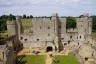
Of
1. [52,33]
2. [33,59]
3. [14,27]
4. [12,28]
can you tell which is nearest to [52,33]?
[52,33]

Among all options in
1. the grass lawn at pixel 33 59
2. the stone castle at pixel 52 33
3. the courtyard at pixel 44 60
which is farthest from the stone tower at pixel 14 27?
the grass lawn at pixel 33 59

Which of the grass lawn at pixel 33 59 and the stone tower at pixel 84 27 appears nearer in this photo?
the grass lawn at pixel 33 59

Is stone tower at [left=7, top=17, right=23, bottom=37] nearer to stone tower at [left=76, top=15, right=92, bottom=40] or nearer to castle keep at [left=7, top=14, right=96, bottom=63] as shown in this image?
castle keep at [left=7, top=14, right=96, bottom=63]

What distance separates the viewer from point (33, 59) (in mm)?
33781

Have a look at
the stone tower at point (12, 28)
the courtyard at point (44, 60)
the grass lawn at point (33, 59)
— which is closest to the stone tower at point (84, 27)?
the courtyard at point (44, 60)

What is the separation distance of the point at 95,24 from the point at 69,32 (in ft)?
129

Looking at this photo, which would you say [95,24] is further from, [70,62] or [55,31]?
[70,62]

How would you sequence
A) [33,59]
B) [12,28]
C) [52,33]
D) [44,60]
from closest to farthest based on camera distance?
[44,60] → [33,59] → [52,33] → [12,28]

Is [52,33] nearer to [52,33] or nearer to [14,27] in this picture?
[52,33]

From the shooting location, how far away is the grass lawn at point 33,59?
31.7 metres

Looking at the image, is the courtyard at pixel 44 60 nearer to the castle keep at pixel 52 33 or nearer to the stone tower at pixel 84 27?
the castle keep at pixel 52 33

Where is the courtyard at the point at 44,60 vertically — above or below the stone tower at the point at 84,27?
below

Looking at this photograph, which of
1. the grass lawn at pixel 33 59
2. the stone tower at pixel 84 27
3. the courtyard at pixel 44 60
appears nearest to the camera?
the courtyard at pixel 44 60

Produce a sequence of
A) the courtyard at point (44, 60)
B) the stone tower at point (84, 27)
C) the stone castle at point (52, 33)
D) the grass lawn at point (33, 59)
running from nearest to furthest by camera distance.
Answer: the courtyard at point (44, 60)
the grass lawn at point (33, 59)
the stone castle at point (52, 33)
the stone tower at point (84, 27)
